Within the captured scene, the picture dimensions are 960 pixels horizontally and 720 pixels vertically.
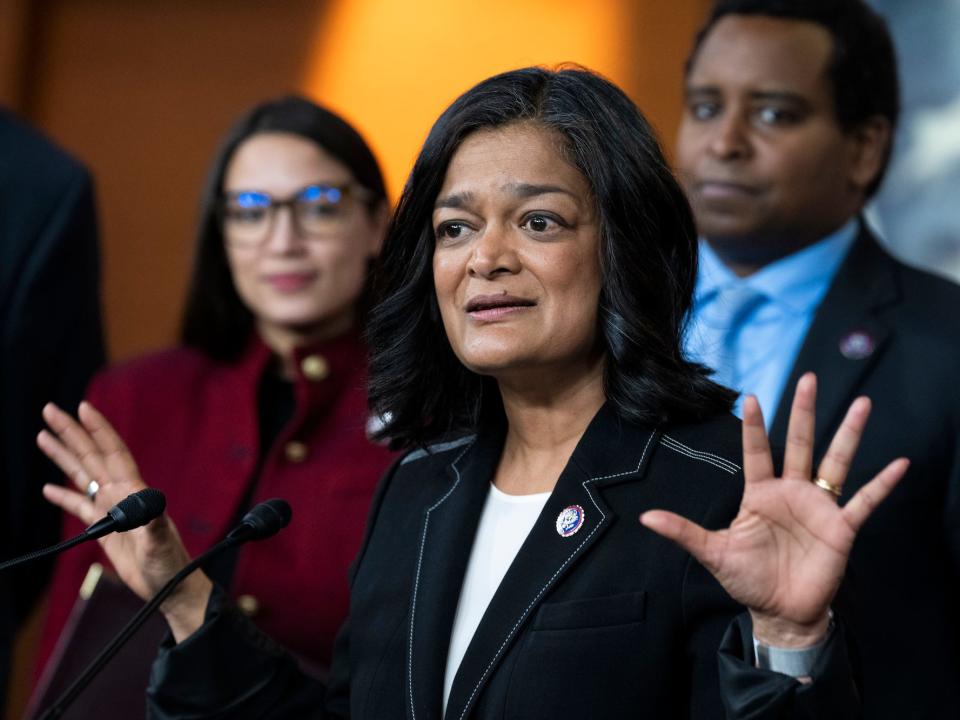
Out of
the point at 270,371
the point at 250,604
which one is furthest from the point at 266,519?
the point at 270,371

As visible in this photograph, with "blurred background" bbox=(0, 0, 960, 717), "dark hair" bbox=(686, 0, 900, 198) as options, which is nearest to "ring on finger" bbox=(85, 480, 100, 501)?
"dark hair" bbox=(686, 0, 900, 198)

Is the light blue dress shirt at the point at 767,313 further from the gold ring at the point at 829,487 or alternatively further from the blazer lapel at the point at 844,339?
the gold ring at the point at 829,487

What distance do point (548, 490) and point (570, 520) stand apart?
0.46 feet

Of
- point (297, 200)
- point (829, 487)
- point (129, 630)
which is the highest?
point (829, 487)

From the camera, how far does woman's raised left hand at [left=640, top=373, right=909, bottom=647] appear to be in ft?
5.37

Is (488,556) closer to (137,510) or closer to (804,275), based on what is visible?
(137,510)

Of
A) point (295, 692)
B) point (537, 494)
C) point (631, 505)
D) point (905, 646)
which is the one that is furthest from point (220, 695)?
point (905, 646)

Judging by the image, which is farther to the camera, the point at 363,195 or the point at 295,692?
the point at 363,195

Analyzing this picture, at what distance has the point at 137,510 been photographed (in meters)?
1.98

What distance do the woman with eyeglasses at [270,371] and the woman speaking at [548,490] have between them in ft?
2.48

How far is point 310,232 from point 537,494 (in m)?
1.31

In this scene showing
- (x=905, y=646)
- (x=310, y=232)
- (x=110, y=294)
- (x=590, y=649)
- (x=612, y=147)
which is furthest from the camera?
(x=110, y=294)

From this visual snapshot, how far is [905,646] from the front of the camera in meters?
2.67

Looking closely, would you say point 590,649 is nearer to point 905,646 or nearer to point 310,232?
point 905,646
